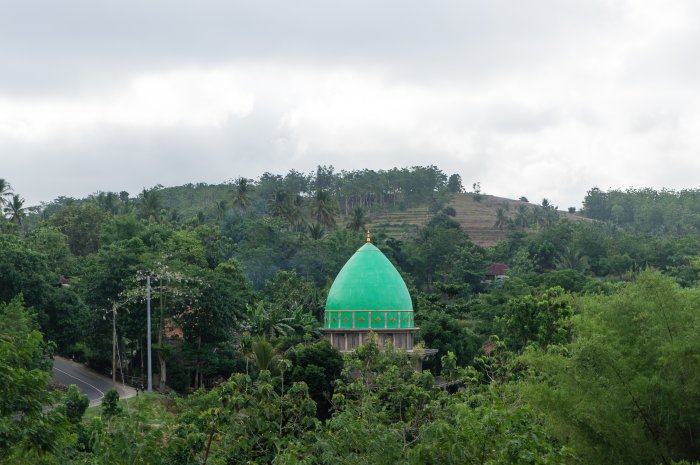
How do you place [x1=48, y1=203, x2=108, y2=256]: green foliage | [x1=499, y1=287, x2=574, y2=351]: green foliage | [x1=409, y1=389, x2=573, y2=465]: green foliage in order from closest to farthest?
1. [x1=409, y1=389, x2=573, y2=465]: green foliage
2. [x1=499, y1=287, x2=574, y2=351]: green foliage
3. [x1=48, y1=203, x2=108, y2=256]: green foliage

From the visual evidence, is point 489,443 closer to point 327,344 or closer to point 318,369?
point 318,369

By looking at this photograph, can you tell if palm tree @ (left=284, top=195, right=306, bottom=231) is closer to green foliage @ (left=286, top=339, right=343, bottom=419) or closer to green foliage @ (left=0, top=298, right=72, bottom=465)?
green foliage @ (left=286, top=339, right=343, bottom=419)

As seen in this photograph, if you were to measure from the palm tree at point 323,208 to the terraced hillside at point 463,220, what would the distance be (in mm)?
15366

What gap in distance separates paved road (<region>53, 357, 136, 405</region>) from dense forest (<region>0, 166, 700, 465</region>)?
854 mm

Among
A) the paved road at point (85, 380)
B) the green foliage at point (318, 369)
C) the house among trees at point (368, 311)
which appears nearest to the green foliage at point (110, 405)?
the green foliage at point (318, 369)

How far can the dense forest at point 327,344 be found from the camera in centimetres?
1862

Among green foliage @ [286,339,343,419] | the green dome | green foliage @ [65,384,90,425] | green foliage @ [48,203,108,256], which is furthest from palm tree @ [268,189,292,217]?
green foliage @ [65,384,90,425]

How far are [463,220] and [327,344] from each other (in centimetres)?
10074

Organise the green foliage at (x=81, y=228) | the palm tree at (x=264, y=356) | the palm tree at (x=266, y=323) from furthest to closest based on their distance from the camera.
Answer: the green foliage at (x=81, y=228), the palm tree at (x=266, y=323), the palm tree at (x=264, y=356)

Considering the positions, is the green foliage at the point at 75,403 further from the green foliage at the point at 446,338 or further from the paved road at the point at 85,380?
the green foliage at the point at 446,338

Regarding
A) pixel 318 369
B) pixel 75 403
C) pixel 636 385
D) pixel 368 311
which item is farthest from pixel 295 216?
pixel 636 385

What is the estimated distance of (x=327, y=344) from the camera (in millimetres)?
42875

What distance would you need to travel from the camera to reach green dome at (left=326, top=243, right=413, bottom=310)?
48.6 m

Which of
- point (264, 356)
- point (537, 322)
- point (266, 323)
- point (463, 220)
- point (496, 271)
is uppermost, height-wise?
point (463, 220)
